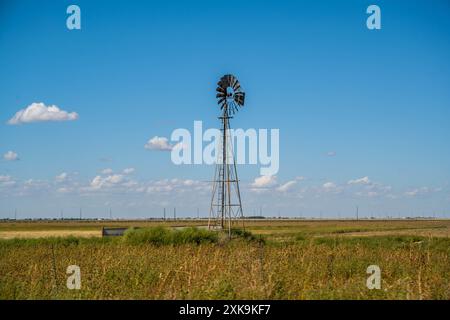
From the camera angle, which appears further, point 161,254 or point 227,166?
point 227,166

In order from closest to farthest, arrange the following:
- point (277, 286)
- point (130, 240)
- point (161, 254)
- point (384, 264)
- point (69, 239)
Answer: point (277, 286) → point (384, 264) → point (161, 254) → point (130, 240) → point (69, 239)

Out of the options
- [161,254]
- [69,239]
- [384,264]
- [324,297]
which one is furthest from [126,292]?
[69,239]

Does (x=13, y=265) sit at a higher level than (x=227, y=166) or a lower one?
lower
